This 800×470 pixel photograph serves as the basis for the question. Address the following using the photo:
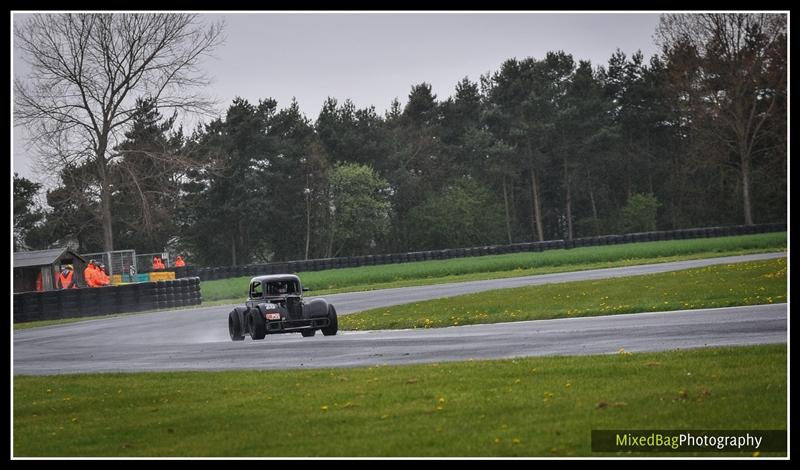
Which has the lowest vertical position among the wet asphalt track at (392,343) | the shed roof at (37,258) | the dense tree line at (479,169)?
the wet asphalt track at (392,343)

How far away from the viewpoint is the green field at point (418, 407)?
35.4 feet

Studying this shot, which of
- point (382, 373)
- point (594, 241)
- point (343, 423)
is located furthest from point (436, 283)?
point (343, 423)

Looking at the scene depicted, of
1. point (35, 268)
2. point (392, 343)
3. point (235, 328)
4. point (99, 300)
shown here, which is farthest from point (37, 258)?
point (392, 343)

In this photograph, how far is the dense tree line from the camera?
57188 mm

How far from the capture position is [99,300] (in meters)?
37.8

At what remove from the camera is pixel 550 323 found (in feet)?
77.1


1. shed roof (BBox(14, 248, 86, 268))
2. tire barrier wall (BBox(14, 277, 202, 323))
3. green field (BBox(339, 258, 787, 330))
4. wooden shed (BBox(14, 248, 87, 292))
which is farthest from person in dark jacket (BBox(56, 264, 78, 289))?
green field (BBox(339, 258, 787, 330))

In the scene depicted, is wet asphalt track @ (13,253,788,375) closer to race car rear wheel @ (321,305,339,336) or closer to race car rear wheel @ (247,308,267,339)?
race car rear wheel @ (247,308,267,339)

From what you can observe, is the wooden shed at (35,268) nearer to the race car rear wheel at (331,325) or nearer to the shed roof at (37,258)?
the shed roof at (37,258)

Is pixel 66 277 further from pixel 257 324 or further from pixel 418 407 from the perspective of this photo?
pixel 418 407

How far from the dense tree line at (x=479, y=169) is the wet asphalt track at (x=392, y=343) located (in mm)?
27269

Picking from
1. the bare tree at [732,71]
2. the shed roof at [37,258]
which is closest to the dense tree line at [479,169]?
the bare tree at [732,71]
